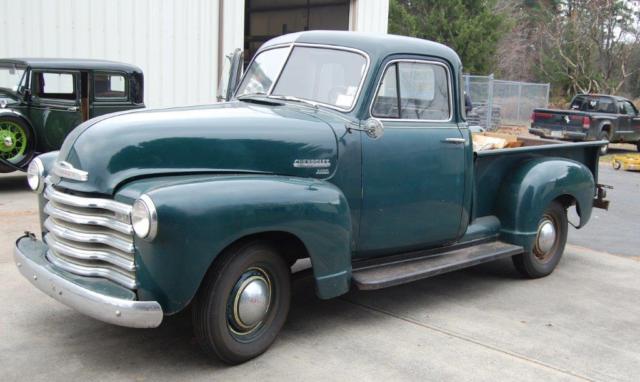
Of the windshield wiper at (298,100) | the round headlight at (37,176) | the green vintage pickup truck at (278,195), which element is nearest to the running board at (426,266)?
the green vintage pickup truck at (278,195)

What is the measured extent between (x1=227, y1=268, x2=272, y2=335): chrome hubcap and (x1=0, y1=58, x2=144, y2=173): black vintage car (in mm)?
Result: 6576

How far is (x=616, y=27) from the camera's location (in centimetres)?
3462

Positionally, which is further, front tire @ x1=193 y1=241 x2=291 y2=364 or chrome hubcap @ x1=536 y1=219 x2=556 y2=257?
chrome hubcap @ x1=536 y1=219 x2=556 y2=257

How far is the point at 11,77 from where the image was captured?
32.0 feet

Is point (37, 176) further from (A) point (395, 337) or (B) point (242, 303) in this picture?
(A) point (395, 337)

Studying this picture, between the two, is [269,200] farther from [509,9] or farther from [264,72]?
[509,9]

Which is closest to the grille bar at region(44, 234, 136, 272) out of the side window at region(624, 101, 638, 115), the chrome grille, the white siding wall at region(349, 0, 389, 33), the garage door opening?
the chrome grille

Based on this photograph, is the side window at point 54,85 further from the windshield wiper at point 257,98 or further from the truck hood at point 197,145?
the truck hood at point 197,145

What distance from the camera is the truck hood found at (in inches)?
147

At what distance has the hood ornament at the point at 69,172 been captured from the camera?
3.76 metres

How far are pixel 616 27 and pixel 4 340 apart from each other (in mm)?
36495

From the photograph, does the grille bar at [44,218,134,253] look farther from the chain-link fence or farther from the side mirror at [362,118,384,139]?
the chain-link fence

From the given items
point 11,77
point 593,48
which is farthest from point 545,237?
point 593,48

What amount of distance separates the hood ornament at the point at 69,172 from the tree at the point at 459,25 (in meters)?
27.1
